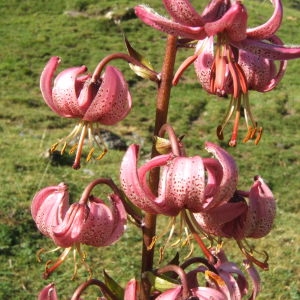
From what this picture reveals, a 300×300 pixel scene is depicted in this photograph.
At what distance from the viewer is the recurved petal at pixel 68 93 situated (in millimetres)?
1268

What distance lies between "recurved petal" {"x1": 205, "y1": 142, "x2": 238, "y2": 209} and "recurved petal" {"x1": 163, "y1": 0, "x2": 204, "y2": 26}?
21 centimetres

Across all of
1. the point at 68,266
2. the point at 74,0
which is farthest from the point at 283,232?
the point at 74,0

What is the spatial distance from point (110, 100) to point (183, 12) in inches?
8.3

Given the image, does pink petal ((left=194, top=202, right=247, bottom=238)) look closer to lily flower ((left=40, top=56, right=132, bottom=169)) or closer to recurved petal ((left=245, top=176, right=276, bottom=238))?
recurved petal ((left=245, top=176, right=276, bottom=238))

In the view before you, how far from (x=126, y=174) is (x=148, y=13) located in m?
0.26

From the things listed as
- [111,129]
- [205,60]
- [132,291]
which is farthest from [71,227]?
[111,129]

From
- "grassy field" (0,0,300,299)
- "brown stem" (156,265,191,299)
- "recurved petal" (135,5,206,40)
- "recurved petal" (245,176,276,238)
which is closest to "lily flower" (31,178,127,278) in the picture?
"brown stem" (156,265,191,299)

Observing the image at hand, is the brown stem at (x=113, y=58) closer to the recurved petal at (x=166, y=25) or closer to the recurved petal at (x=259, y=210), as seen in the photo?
the recurved petal at (x=166, y=25)

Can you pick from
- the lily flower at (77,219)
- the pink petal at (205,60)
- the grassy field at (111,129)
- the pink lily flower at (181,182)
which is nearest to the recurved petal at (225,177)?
the pink lily flower at (181,182)

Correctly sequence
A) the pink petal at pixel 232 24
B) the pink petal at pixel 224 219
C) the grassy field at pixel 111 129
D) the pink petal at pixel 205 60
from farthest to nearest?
the grassy field at pixel 111 129
the pink petal at pixel 224 219
the pink petal at pixel 205 60
the pink petal at pixel 232 24

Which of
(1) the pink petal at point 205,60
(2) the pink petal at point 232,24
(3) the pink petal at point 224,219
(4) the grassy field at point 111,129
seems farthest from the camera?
(4) the grassy field at point 111,129

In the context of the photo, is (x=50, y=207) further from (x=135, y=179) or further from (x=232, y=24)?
(x=232, y=24)

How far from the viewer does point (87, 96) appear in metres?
1.26

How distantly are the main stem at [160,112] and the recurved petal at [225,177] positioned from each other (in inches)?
5.4
